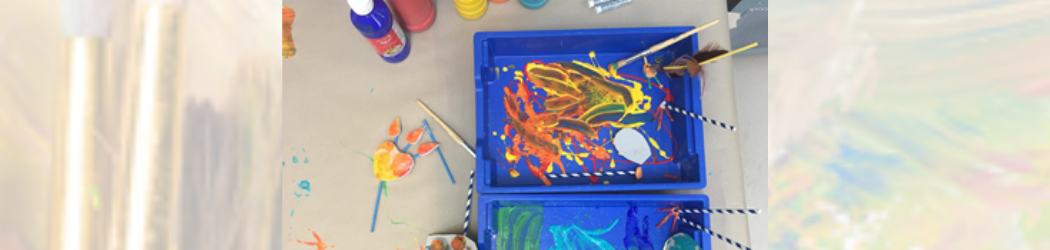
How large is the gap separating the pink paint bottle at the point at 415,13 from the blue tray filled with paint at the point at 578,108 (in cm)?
13

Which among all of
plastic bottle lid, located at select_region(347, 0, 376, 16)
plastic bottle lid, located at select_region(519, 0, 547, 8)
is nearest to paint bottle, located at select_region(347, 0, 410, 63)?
plastic bottle lid, located at select_region(347, 0, 376, 16)

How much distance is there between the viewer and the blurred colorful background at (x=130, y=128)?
0.25 m

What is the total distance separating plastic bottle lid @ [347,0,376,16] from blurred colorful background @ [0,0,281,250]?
26cm

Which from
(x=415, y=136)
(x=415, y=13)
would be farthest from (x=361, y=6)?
(x=415, y=136)

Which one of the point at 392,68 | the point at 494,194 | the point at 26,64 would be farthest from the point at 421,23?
the point at 26,64

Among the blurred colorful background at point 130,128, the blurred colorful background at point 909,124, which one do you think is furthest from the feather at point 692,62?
the blurred colorful background at point 130,128

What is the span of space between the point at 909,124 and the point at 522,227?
1.86 feet

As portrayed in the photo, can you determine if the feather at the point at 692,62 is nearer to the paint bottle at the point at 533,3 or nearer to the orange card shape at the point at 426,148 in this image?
the paint bottle at the point at 533,3

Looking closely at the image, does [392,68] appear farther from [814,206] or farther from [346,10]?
[814,206]

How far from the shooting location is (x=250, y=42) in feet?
1.28

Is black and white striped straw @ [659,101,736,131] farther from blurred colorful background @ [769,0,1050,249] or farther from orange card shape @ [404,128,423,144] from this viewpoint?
orange card shape @ [404,128,423,144]

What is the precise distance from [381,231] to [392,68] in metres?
0.33

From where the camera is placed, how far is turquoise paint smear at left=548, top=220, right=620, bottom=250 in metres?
0.78

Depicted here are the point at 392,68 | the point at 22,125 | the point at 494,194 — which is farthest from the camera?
the point at 392,68
